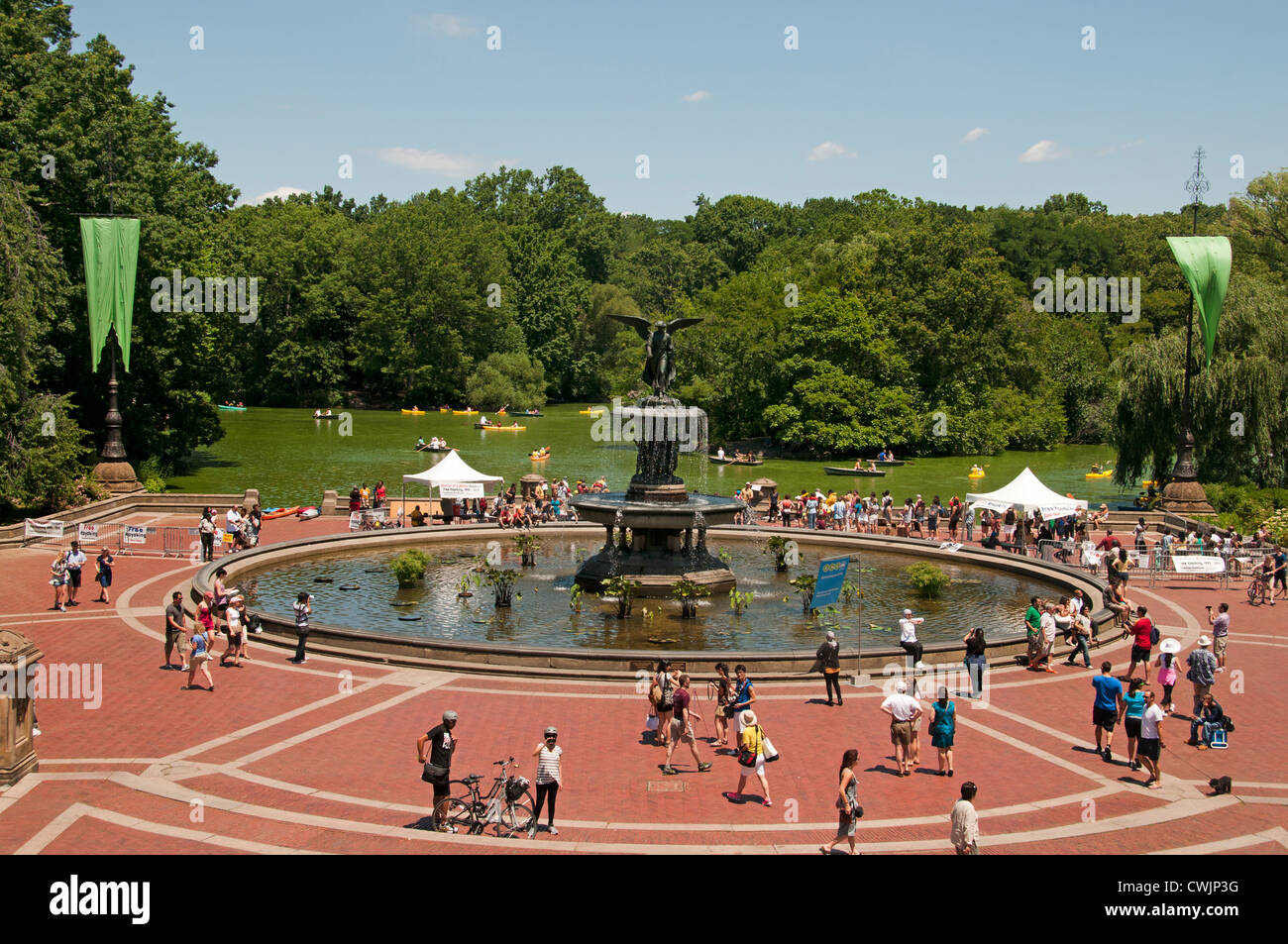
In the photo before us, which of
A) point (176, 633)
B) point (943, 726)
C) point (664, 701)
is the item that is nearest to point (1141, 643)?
point (943, 726)

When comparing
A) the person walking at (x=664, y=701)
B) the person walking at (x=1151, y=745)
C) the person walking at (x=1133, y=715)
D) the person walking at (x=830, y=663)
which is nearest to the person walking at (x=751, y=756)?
the person walking at (x=664, y=701)

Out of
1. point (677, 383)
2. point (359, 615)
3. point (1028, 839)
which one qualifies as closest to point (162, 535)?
point (359, 615)

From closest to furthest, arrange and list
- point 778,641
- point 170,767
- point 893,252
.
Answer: point 170,767, point 778,641, point 893,252

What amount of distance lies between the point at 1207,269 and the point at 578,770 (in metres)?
36.3

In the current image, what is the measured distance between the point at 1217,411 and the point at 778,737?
38.4m

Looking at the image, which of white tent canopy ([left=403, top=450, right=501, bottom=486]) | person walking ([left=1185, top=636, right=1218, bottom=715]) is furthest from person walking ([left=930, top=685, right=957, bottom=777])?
white tent canopy ([left=403, top=450, right=501, bottom=486])

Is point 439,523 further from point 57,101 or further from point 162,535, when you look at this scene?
point 57,101

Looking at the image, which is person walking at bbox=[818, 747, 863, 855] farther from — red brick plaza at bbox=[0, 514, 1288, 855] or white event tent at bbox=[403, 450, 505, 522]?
white event tent at bbox=[403, 450, 505, 522]

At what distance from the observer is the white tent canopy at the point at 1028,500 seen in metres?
36.6

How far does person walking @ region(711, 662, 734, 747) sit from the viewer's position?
17.1 m

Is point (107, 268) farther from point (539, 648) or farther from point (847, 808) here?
point (847, 808)

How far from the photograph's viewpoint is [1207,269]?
136 feet

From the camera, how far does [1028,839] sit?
13195mm

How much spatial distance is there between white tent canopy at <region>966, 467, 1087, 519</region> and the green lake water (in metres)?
17.0
